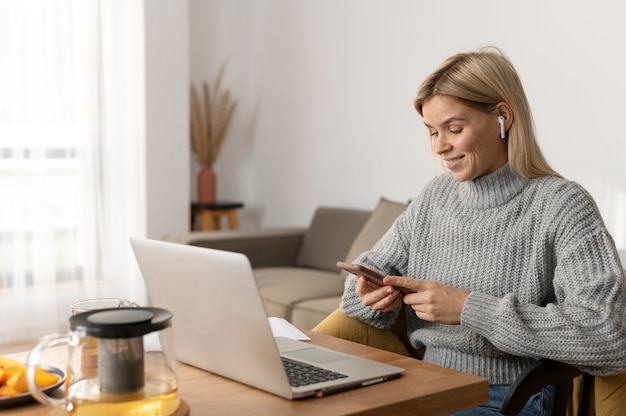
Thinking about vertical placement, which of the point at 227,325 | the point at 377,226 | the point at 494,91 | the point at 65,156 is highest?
the point at 494,91

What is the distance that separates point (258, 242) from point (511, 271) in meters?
2.32

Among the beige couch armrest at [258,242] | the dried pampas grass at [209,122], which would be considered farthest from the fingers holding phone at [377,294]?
the dried pampas grass at [209,122]

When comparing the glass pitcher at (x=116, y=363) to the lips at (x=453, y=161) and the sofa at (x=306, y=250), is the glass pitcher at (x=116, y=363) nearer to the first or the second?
the lips at (x=453, y=161)

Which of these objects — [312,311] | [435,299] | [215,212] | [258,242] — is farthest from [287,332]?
[215,212]

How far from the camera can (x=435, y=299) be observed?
1663 mm

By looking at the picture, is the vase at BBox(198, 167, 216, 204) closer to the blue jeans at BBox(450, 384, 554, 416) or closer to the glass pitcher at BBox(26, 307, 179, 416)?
the blue jeans at BBox(450, 384, 554, 416)

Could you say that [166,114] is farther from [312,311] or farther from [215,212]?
[312,311]

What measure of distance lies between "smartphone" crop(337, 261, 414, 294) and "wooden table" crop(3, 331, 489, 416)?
0.81 ft

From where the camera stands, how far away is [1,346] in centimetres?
402

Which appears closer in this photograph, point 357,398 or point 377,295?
point 357,398

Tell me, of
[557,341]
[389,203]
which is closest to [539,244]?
[557,341]

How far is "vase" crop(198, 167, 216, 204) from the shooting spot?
4.72 m

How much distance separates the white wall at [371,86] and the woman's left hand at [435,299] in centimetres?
159

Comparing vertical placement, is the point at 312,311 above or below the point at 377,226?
below
